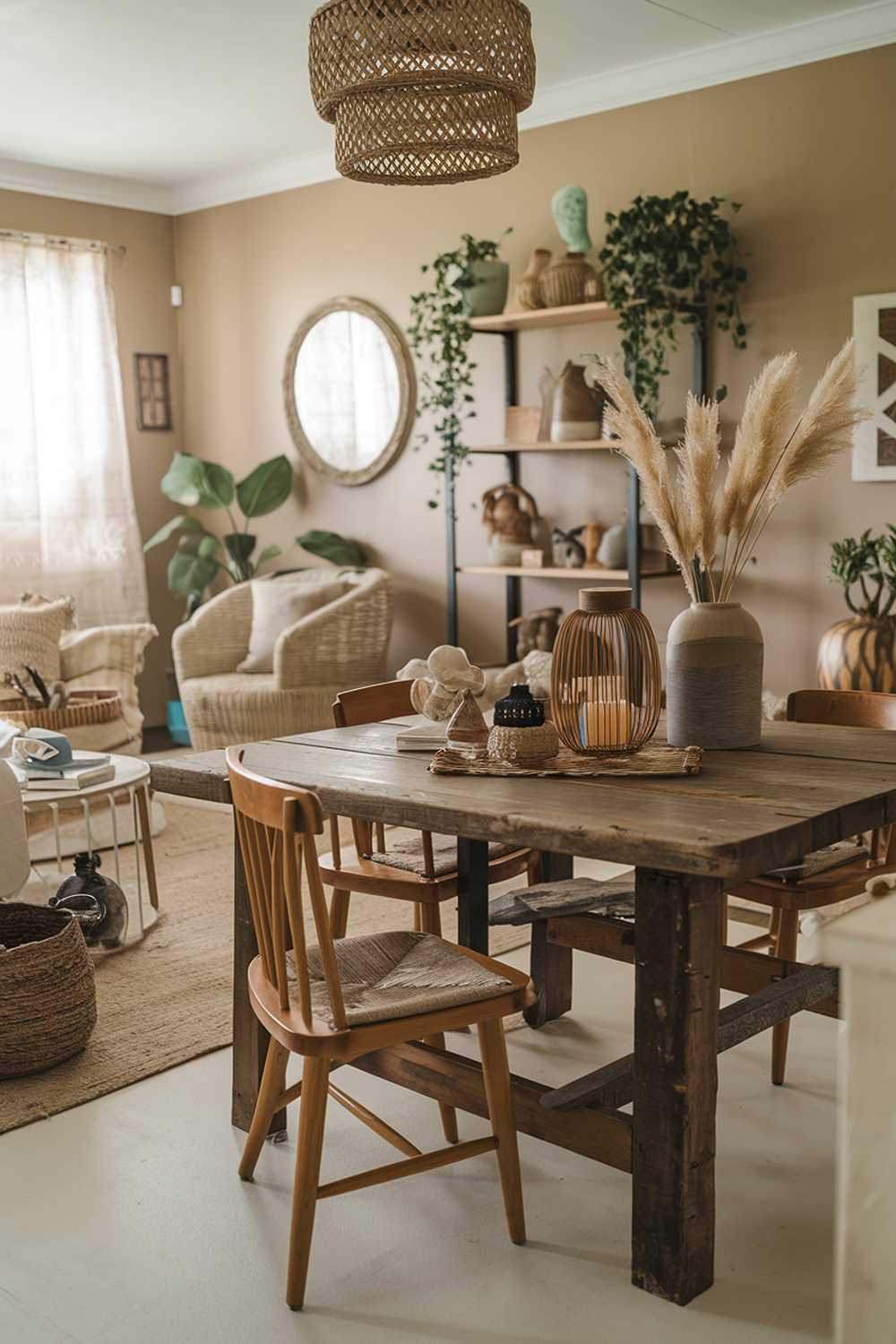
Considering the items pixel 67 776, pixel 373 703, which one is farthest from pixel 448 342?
pixel 373 703

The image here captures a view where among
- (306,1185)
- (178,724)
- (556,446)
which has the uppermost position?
(556,446)

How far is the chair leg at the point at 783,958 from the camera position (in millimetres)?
2645

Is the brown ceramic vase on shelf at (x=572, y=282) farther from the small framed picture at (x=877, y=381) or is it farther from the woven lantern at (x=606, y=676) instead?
the woven lantern at (x=606, y=676)

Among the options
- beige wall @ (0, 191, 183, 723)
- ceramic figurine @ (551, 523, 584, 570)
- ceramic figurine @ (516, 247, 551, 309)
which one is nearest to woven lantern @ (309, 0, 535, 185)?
ceramic figurine @ (516, 247, 551, 309)

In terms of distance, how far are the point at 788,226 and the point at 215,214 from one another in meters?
3.29

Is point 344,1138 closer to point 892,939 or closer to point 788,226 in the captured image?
point 892,939

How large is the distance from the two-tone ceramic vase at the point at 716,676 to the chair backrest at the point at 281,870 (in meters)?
0.77

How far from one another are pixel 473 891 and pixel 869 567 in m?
2.37

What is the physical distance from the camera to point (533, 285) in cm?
505

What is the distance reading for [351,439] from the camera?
6.30m

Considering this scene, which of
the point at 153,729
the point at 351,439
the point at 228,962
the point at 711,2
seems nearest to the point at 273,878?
the point at 228,962

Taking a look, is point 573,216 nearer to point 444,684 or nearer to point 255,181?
point 255,181

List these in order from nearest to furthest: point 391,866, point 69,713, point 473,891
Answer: point 473,891 < point 391,866 < point 69,713

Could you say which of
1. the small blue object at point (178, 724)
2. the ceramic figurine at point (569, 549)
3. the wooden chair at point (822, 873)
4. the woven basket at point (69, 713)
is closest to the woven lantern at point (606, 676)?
the wooden chair at point (822, 873)
